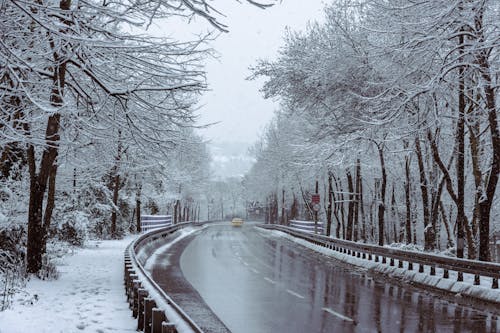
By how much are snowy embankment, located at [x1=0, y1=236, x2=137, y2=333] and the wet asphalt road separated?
5.13ft

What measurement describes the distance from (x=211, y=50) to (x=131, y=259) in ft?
20.7

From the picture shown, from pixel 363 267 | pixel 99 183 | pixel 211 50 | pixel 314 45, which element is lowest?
→ pixel 363 267

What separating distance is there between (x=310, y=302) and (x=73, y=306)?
5.45 metres

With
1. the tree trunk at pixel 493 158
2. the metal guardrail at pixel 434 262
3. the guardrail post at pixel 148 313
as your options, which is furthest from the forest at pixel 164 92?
the guardrail post at pixel 148 313

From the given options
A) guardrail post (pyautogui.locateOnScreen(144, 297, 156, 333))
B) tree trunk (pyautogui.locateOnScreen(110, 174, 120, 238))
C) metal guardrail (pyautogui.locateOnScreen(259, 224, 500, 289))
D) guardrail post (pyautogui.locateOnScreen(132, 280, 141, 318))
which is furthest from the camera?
tree trunk (pyautogui.locateOnScreen(110, 174, 120, 238))

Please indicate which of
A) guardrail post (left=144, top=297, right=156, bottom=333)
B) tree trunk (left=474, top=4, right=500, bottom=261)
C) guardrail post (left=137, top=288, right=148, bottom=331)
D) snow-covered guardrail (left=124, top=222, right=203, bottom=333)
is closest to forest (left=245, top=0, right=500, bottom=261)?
tree trunk (left=474, top=4, right=500, bottom=261)

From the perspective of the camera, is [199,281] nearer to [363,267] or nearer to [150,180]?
[363,267]

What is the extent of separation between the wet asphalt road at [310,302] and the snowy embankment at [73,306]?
5.13 ft

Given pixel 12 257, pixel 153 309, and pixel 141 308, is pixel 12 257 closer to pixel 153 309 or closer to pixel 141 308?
pixel 141 308

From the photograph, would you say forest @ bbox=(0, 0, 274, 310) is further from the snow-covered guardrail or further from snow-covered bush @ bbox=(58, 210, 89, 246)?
the snow-covered guardrail

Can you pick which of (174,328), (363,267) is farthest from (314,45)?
(174,328)

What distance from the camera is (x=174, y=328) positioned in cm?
625

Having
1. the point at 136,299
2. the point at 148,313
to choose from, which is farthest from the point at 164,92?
the point at 148,313

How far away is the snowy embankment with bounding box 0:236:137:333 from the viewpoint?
8805 millimetres
